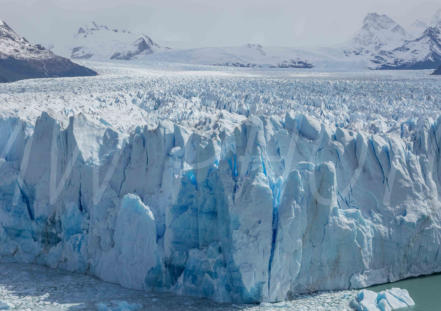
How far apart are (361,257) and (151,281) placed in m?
3.46

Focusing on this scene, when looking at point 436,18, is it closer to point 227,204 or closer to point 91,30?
point 91,30

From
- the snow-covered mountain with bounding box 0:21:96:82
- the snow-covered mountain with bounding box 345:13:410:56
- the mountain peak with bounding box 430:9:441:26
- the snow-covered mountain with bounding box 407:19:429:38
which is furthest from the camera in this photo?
the snow-covered mountain with bounding box 407:19:429:38

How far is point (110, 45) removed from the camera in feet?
173

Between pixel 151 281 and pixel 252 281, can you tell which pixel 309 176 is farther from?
pixel 151 281

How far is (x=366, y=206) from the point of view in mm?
10672

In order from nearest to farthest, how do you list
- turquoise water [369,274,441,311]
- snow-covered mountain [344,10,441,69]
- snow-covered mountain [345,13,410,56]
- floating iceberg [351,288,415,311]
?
floating iceberg [351,288,415,311]
turquoise water [369,274,441,311]
snow-covered mountain [344,10,441,69]
snow-covered mountain [345,13,410,56]

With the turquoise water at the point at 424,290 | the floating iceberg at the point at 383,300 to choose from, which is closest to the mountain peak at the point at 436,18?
the turquoise water at the point at 424,290

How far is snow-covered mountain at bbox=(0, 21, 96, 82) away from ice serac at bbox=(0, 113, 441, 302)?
52.7 feet

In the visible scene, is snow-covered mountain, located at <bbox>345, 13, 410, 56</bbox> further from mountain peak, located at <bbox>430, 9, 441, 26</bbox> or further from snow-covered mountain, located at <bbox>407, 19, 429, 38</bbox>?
mountain peak, located at <bbox>430, 9, 441, 26</bbox>

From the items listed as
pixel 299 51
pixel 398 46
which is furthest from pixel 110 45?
pixel 398 46

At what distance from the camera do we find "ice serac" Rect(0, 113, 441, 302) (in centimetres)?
942

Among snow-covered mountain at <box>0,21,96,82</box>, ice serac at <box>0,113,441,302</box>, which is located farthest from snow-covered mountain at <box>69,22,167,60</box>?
ice serac at <box>0,113,441,302</box>

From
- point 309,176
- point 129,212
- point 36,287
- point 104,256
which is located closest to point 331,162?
point 309,176

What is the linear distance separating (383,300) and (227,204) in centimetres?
273
